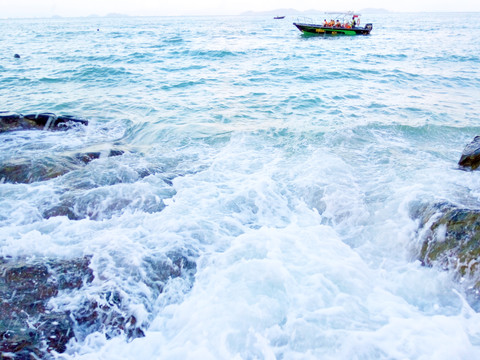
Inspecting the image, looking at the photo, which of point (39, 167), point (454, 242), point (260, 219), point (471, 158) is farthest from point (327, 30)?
point (454, 242)

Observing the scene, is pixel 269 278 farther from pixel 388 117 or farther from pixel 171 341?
pixel 388 117

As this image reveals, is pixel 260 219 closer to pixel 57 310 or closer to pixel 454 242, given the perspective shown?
pixel 454 242

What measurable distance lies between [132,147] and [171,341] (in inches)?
227

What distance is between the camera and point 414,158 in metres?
7.09

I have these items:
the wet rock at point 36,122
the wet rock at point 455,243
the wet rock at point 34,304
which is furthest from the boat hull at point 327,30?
the wet rock at point 34,304

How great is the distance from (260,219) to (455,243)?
269 cm

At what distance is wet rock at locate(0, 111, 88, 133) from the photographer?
28.0ft

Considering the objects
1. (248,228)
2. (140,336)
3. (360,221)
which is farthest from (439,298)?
(140,336)

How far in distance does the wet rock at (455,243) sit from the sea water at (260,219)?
13 centimetres

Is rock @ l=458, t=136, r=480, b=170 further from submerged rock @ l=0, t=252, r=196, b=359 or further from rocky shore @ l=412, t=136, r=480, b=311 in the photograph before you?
submerged rock @ l=0, t=252, r=196, b=359

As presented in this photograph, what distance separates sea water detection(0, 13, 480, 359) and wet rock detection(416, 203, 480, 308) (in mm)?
133

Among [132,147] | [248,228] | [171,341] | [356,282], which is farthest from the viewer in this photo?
[132,147]

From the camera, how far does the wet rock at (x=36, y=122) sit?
855 centimetres

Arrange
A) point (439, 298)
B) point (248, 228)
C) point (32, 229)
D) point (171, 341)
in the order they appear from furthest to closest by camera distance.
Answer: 1. point (248, 228)
2. point (32, 229)
3. point (439, 298)
4. point (171, 341)
